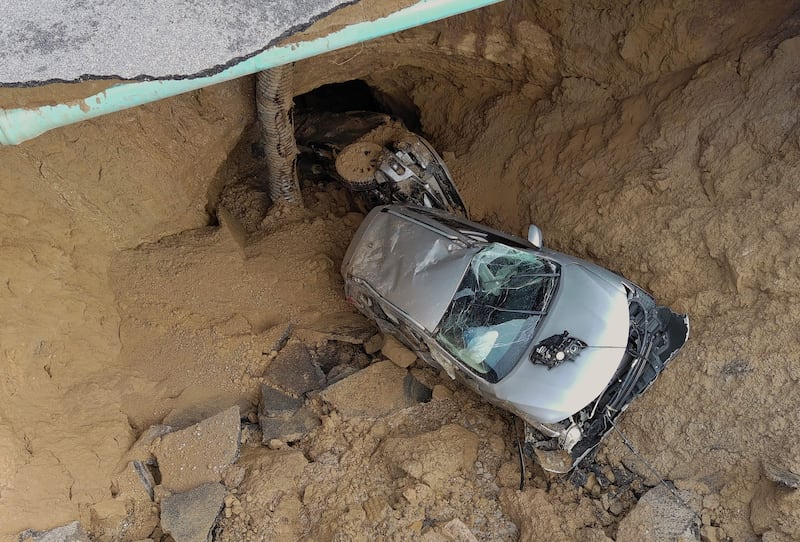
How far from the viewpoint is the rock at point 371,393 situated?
5.42 meters

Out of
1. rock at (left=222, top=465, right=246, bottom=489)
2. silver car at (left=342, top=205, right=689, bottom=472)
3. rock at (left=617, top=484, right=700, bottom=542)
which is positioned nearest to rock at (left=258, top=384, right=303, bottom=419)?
rock at (left=222, top=465, right=246, bottom=489)

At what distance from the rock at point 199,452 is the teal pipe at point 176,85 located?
280 centimetres

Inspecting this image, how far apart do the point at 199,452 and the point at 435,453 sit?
6.35 feet

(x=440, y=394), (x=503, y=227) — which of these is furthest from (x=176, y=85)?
(x=503, y=227)

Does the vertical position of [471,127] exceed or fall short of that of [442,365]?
it exceeds it

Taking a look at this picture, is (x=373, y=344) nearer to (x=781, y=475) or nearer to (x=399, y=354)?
(x=399, y=354)

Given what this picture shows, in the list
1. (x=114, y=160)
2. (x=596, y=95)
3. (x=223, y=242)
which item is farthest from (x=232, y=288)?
(x=596, y=95)

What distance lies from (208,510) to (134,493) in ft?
2.00

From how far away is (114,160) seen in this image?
5.06m

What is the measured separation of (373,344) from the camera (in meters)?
5.89

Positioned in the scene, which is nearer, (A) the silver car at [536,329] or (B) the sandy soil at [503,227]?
(B) the sandy soil at [503,227]

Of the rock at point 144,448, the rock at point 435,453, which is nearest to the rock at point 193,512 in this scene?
the rock at point 144,448

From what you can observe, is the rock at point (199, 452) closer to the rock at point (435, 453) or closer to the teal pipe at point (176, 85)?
the rock at point (435, 453)

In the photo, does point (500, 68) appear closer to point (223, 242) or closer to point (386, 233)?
point (386, 233)
